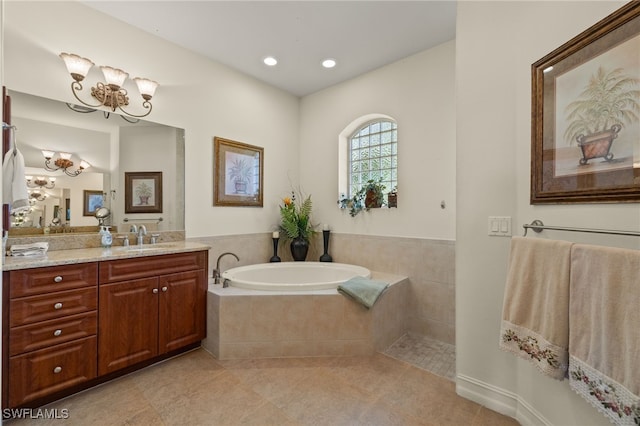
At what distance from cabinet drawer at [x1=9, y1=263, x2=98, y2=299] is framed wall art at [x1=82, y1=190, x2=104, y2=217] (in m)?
0.70

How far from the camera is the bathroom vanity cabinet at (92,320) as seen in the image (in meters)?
1.59

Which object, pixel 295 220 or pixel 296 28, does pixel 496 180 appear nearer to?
pixel 296 28

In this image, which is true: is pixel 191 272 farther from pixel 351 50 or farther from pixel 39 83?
pixel 351 50

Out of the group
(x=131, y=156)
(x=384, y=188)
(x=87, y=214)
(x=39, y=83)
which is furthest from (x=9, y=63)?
(x=384, y=188)

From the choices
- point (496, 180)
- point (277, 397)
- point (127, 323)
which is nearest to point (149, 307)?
point (127, 323)

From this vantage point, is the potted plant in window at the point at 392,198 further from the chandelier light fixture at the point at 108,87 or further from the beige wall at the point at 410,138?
the chandelier light fixture at the point at 108,87

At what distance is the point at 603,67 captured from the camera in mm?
1194

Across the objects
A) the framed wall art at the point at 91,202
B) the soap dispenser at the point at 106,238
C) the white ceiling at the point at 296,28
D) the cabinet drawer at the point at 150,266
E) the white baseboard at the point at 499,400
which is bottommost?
the white baseboard at the point at 499,400

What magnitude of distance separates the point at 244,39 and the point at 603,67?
8.49ft

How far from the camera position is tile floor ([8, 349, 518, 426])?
5.34ft

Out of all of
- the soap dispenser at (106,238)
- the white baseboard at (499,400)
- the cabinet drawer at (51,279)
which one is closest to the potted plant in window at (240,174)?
the soap dispenser at (106,238)

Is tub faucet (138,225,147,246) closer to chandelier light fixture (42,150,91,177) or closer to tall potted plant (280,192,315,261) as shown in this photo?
chandelier light fixture (42,150,91,177)

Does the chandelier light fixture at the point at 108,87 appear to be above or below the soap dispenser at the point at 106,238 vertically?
above

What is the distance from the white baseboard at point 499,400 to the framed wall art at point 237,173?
2.60 meters
